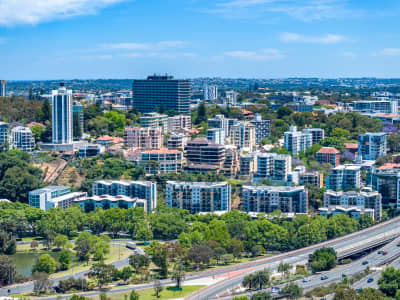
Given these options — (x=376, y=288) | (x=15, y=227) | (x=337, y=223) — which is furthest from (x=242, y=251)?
(x=15, y=227)

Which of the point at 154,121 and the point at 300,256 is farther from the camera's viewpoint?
the point at 154,121

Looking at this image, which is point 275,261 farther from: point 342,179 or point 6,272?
point 342,179

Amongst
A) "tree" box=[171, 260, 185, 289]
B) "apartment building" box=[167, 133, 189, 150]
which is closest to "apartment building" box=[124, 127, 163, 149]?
"apartment building" box=[167, 133, 189, 150]

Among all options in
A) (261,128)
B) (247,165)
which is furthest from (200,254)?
(261,128)

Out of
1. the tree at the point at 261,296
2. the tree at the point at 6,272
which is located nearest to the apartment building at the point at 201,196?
the tree at the point at 6,272

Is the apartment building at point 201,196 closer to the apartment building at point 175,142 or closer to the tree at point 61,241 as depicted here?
the tree at point 61,241

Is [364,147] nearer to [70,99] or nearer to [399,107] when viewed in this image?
[70,99]
